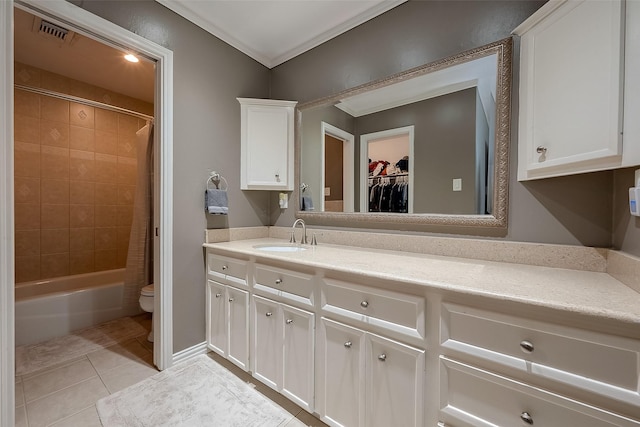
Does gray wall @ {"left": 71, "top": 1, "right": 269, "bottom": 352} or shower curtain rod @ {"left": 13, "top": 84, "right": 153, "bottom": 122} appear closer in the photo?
gray wall @ {"left": 71, "top": 1, "right": 269, "bottom": 352}

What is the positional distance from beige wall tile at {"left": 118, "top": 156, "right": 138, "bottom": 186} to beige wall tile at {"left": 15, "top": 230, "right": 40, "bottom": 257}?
0.96m

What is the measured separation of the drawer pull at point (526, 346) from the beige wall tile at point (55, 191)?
405cm

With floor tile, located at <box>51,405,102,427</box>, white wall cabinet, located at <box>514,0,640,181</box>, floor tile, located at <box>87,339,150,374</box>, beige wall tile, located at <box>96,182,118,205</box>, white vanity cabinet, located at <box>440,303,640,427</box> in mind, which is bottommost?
floor tile, located at <box>87,339,150,374</box>

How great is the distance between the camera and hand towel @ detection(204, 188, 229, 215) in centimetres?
197

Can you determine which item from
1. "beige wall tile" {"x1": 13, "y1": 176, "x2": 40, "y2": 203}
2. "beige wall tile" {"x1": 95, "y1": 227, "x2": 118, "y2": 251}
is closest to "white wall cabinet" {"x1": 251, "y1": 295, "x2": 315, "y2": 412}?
"beige wall tile" {"x1": 95, "y1": 227, "x2": 118, "y2": 251}

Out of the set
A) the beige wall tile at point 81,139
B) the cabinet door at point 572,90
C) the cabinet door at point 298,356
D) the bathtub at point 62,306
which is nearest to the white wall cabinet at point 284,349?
the cabinet door at point 298,356

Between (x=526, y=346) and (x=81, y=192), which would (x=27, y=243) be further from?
(x=526, y=346)

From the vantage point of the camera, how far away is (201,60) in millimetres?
1982

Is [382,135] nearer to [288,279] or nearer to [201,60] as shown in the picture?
[288,279]

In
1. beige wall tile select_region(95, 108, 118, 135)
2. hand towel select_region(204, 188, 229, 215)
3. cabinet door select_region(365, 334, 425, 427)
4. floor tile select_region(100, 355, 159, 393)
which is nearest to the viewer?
cabinet door select_region(365, 334, 425, 427)

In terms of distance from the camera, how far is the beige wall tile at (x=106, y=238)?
3084mm

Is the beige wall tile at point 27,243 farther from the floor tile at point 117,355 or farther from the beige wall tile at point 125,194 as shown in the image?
the floor tile at point 117,355

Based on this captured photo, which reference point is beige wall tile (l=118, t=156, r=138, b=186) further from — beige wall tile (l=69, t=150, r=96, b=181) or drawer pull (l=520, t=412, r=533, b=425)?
drawer pull (l=520, t=412, r=533, b=425)

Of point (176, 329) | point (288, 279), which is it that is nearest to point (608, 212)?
point (288, 279)
